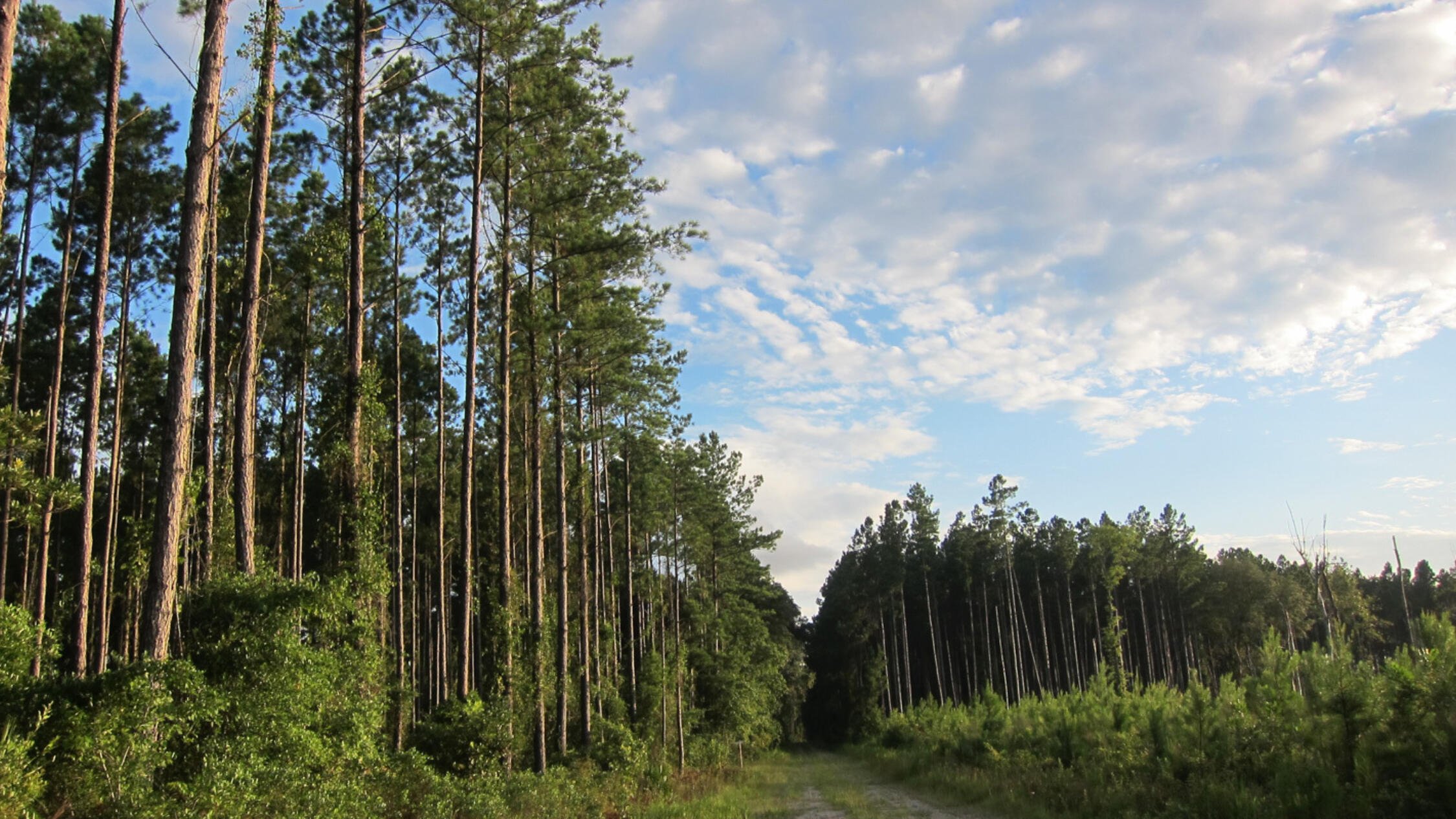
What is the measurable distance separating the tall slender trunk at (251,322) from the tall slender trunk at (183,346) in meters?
0.69

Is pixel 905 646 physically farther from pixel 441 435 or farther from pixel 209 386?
pixel 209 386

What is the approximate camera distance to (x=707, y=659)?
124 feet

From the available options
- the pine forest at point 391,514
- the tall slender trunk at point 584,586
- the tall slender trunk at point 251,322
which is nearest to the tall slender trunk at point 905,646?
the pine forest at point 391,514

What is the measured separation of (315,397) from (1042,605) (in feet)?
163

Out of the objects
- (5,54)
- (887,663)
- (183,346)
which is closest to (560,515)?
(183,346)

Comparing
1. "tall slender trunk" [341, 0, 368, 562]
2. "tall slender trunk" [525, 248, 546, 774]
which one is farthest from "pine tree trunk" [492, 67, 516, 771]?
"tall slender trunk" [341, 0, 368, 562]

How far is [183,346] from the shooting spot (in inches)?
354

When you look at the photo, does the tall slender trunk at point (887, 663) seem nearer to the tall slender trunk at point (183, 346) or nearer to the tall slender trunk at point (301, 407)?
the tall slender trunk at point (301, 407)

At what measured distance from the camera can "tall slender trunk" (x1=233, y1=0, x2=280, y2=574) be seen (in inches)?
408

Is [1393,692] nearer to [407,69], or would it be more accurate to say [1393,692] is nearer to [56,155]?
[407,69]

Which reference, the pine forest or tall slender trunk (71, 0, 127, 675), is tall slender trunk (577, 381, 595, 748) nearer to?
the pine forest

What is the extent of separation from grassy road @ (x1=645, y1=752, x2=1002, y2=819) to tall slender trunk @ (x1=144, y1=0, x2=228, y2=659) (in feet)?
33.6

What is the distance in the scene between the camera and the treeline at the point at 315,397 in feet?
28.1

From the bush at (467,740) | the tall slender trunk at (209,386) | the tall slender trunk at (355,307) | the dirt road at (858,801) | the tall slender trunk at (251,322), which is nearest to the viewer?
the tall slender trunk at (251,322)
